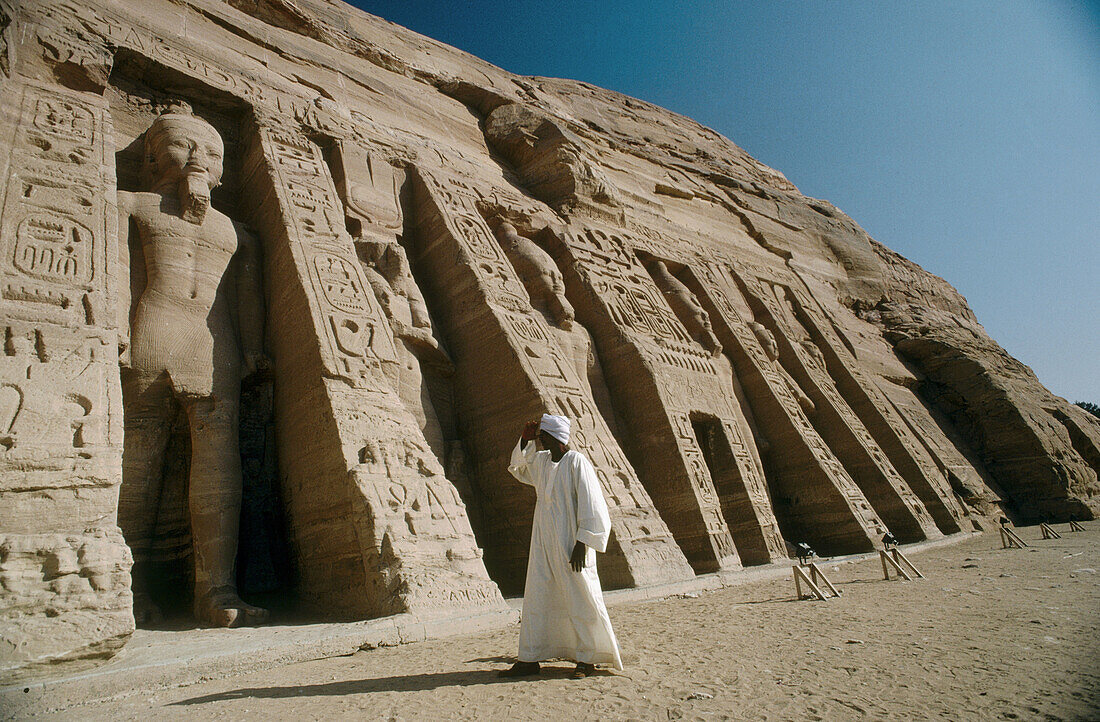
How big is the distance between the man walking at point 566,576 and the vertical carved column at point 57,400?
196 centimetres

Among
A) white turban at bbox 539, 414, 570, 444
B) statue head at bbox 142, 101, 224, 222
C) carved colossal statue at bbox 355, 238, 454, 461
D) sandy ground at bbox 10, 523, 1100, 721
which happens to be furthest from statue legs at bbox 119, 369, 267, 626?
white turban at bbox 539, 414, 570, 444

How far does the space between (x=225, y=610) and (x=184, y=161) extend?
13.5 ft

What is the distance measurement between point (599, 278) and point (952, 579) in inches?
233

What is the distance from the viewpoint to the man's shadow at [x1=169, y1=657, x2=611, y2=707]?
258cm

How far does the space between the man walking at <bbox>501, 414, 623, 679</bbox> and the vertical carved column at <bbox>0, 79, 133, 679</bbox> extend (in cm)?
196

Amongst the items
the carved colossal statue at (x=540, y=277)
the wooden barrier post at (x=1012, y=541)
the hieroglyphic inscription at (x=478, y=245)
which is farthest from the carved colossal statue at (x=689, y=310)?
the wooden barrier post at (x=1012, y=541)

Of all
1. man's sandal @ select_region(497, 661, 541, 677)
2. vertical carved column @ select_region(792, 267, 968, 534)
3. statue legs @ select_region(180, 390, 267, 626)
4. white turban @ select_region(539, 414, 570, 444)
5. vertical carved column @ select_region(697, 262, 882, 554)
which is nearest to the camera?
man's sandal @ select_region(497, 661, 541, 677)

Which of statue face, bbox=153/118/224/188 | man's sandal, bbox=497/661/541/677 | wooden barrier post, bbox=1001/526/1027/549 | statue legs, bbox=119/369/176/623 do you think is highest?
statue face, bbox=153/118/224/188

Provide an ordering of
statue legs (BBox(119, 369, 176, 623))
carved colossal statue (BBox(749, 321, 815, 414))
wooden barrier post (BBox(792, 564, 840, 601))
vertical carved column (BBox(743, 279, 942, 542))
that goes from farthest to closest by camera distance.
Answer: carved colossal statue (BBox(749, 321, 815, 414))
vertical carved column (BBox(743, 279, 942, 542))
wooden barrier post (BBox(792, 564, 840, 601))
statue legs (BBox(119, 369, 176, 623))

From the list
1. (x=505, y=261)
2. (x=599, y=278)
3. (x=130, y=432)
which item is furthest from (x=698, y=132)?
(x=130, y=432)

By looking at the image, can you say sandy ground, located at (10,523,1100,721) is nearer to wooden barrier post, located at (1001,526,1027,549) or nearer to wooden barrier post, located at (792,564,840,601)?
wooden barrier post, located at (792,564,840,601)

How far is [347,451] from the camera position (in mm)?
4469

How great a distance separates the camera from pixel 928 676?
8.09 ft

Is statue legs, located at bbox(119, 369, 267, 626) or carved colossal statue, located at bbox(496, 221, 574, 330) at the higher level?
carved colossal statue, located at bbox(496, 221, 574, 330)
